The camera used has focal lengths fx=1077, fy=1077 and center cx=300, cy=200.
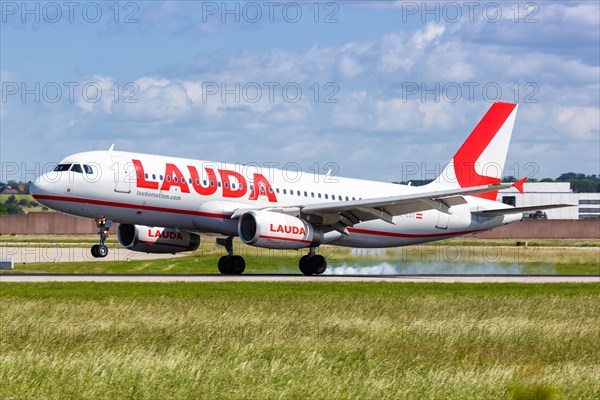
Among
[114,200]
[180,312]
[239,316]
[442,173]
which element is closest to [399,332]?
[239,316]

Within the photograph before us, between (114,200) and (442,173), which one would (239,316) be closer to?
(114,200)

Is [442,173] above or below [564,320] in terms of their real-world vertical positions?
above

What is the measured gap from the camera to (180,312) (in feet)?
82.8

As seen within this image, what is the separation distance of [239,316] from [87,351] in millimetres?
6397

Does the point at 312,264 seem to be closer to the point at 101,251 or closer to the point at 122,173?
the point at 122,173

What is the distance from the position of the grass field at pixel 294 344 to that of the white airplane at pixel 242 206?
6578mm

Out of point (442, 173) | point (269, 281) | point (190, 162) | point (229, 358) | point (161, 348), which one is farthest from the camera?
point (442, 173)

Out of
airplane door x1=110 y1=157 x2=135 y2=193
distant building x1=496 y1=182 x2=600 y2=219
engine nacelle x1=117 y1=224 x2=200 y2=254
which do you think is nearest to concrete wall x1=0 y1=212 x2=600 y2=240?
distant building x1=496 y1=182 x2=600 y2=219

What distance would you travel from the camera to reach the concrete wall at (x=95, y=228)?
110875mm

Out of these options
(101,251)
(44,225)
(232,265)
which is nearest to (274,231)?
(232,265)

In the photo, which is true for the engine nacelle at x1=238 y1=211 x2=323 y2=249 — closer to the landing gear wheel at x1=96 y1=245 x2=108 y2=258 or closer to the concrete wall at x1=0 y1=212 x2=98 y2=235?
the landing gear wheel at x1=96 y1=245 x2=108 y2=258

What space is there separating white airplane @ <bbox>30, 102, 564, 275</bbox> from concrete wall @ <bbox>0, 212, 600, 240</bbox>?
6315cm

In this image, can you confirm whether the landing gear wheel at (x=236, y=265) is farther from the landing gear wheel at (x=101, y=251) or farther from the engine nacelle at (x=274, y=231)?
the landing gear wheel at (x=101, y=251)

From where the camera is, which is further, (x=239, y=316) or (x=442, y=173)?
(x=442, y=173)
